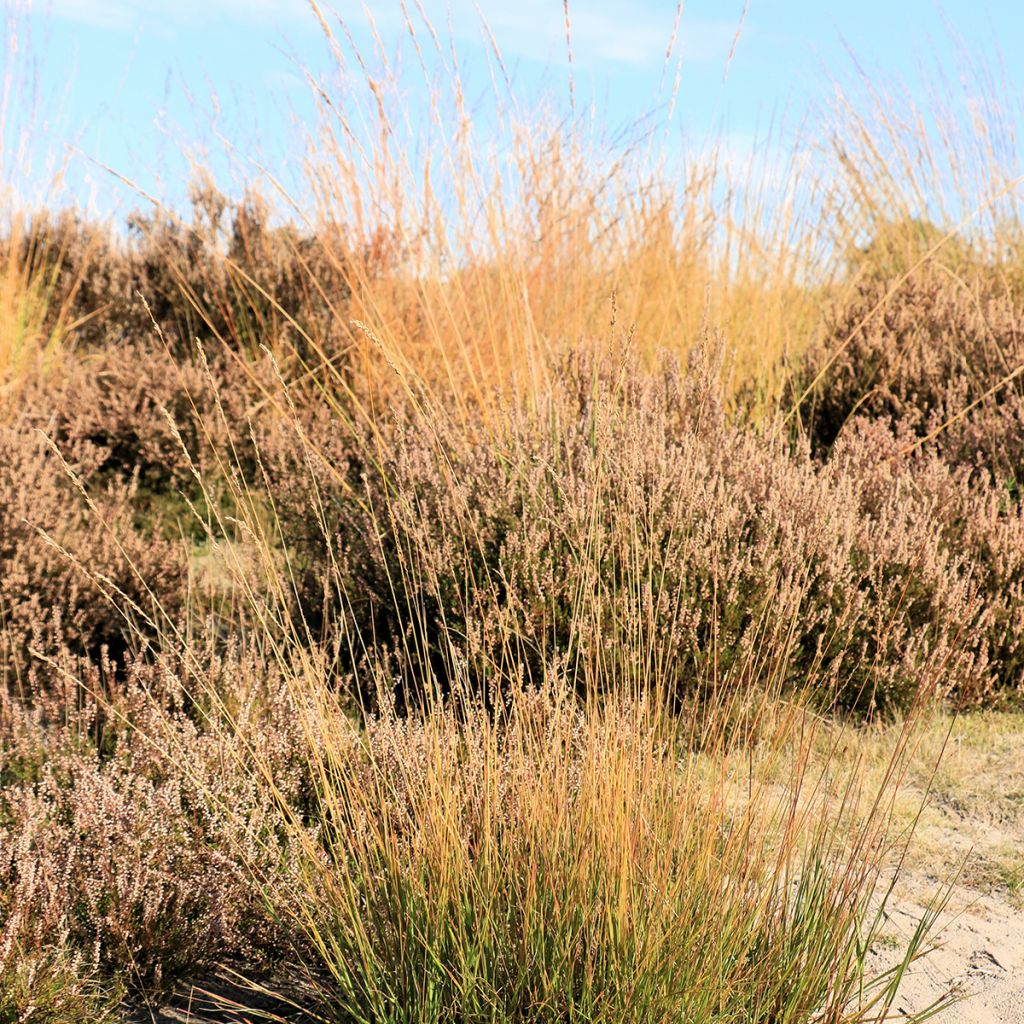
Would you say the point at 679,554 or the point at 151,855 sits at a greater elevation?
the point at 679,554

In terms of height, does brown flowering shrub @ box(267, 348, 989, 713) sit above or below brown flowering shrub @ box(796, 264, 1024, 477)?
below

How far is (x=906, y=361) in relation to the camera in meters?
5.80

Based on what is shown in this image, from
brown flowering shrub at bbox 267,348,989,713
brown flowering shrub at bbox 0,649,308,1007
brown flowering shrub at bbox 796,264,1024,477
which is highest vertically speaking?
brown flowering shrub at bbox 796,264,1024,477

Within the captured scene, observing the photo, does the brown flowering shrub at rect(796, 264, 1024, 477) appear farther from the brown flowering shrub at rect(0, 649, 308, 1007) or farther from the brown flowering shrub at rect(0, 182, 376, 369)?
the brown flowering shrub at rect(0, 649, 308, 1007)

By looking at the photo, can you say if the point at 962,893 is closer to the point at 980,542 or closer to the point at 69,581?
the point at 980,542

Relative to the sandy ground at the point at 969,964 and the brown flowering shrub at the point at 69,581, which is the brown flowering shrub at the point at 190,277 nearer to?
the brown flowering shrub at the point at 69,581

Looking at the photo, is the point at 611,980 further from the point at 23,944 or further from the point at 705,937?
the point at 23,944

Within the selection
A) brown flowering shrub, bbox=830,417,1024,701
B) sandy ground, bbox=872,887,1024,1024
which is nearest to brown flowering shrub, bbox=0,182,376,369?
brown flowering shrub, bbox=830,417,1024,701

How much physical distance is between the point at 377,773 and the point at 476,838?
0.77 ft

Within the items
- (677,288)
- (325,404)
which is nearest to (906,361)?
(677,288)

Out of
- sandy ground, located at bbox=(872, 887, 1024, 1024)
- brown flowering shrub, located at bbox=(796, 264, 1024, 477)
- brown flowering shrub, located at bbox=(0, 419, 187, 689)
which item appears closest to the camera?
sandy ground, located at bbox=(872, 887, 1024, 1024)

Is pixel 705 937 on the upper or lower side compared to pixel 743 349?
lower

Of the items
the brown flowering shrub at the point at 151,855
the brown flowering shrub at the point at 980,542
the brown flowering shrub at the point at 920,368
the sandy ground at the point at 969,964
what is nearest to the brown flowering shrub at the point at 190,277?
the brown flowering shrub at the point at 920,368

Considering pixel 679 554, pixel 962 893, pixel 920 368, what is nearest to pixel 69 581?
pixel 679 554
